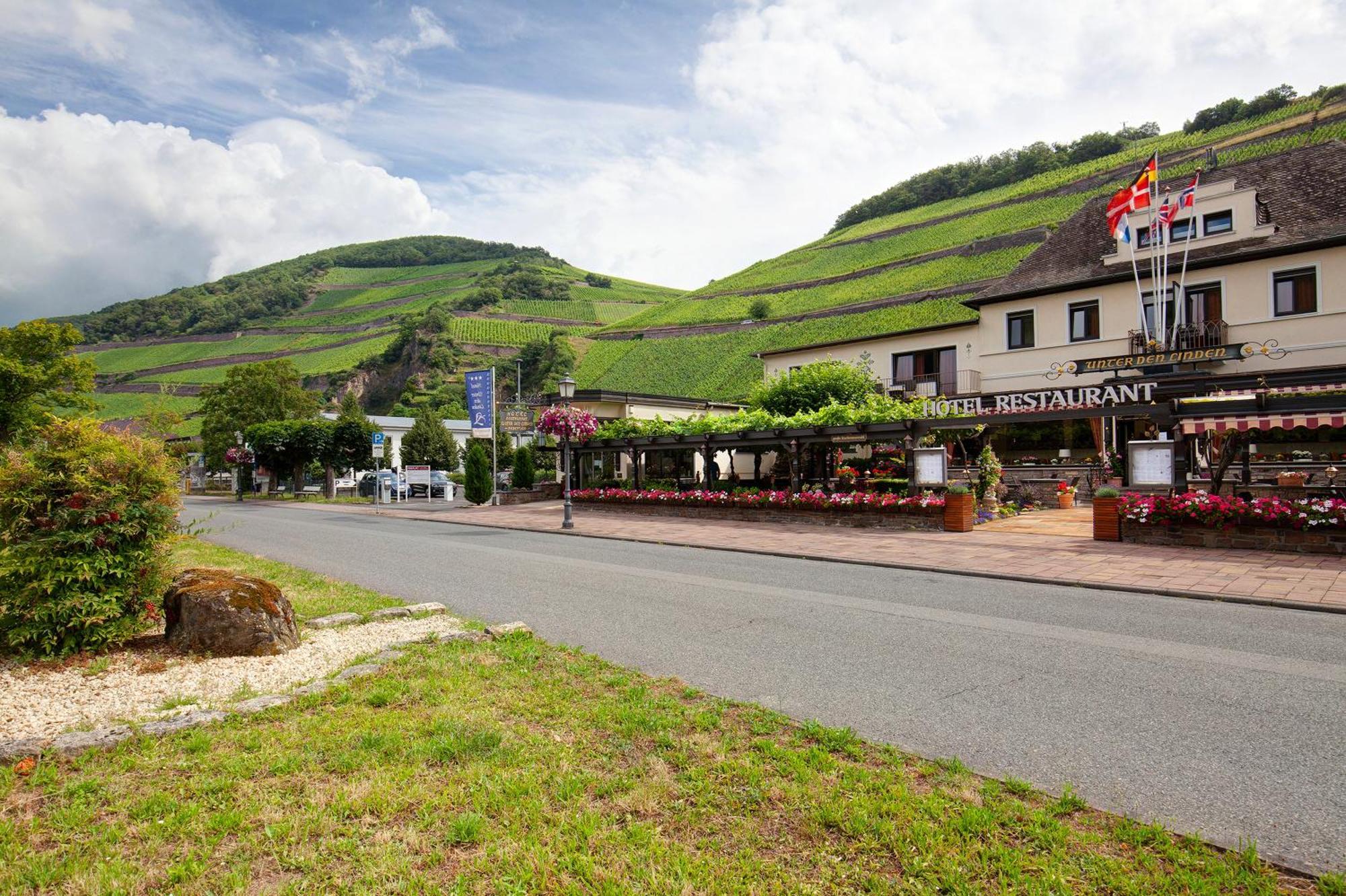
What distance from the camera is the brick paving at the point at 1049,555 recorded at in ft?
31.6

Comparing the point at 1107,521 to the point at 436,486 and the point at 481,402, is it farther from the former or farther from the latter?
the point at 436,486

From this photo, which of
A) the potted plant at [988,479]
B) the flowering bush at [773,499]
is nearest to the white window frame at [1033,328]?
the potted plant at [988,479]

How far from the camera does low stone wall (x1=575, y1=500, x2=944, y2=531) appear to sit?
691 inches

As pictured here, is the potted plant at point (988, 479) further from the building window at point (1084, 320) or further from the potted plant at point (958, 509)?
the building window at point (1084, 320)

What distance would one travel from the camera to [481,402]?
3058 cm

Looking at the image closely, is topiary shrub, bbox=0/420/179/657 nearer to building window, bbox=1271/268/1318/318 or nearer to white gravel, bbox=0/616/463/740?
white gravel, bbox=0/616/463/740

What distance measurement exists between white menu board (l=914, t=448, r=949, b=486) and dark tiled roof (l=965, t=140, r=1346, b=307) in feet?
48.8

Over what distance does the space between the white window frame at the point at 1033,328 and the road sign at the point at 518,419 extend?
65.1 ft

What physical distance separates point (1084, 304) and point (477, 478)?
2534cm

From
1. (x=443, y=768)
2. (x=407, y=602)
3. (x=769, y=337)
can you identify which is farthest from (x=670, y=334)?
(x=443, y=768)

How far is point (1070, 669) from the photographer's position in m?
5.89

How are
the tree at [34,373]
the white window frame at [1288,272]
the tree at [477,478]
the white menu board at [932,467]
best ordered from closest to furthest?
the white menu board at [932,467] → the white window frame at [1288,272] → the tree at [34,373] → the tree at [477,478]

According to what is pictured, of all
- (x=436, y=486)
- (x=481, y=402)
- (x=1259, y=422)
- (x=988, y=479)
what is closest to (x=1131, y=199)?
(x=988, y=479)

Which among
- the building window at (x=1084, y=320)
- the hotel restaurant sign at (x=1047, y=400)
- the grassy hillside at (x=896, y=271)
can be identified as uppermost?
the grassy hillside at (x=896, y=271)
